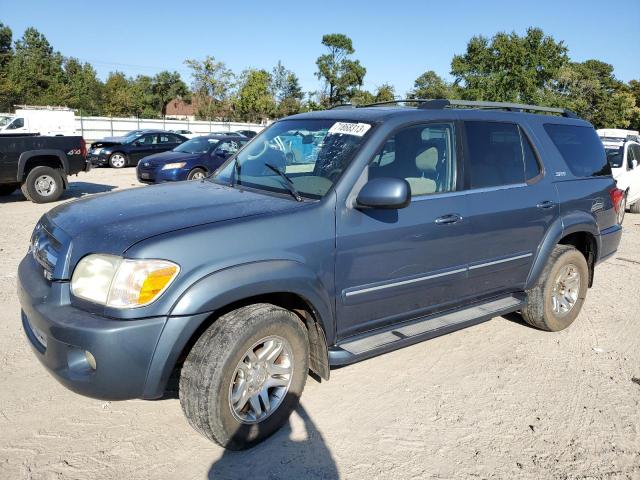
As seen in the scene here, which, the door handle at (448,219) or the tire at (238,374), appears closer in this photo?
the tire at (238,374)

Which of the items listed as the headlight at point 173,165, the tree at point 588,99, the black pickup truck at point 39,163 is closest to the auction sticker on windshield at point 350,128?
the black pickup truck at point 39,163

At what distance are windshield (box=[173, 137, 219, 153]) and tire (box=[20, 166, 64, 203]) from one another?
348 cm

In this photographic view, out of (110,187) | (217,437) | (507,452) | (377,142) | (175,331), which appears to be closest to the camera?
(175,331)


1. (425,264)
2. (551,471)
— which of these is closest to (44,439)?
(425,264)

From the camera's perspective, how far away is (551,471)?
2.83 metres

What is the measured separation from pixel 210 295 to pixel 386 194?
1169 mm

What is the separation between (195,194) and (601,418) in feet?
10.0

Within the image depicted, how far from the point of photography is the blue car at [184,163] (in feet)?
41.6

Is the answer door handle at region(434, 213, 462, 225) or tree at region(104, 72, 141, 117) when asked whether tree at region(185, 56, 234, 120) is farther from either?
door handle at region(434, 213, 462, 225)

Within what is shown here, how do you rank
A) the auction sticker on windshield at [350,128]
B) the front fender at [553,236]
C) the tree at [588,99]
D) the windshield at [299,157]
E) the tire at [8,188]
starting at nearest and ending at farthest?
1. the windshield at [299,157]
2. the auction sticker on windshield at [350,128]
3. the front fender at [553,236]
4. the tire at [8,188]
5. the tree at [588,99]

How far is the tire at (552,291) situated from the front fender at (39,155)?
32.9 ft

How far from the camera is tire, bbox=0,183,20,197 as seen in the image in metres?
11.0

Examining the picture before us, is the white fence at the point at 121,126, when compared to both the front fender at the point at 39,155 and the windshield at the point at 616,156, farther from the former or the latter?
the windshield at the point at 616,156

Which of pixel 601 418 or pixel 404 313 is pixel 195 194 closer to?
pixel 404 313
